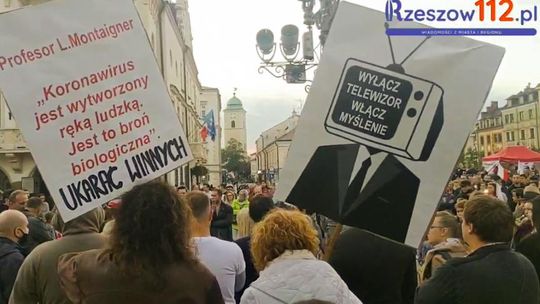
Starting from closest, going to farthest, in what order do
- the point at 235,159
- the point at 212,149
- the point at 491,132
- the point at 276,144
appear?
1. the point at 212,149
2. the point at 276,144
3. the point at 491,132
4. the point at 235,159

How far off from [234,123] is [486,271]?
143826mm

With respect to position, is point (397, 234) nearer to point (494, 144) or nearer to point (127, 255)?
point (127, 255)

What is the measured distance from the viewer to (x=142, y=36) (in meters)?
4.45

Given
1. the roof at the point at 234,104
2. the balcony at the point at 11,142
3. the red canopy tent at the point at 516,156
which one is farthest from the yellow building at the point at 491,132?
the balcony at the point at 11,142

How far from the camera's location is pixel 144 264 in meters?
2.84

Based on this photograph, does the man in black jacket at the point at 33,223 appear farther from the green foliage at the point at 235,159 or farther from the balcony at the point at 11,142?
the green foliage at the point at 235,159

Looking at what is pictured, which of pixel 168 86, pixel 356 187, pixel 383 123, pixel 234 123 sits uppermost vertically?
pixel 383 123

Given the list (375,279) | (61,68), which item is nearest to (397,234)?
(375,279)

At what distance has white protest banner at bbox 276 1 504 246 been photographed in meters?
4.22

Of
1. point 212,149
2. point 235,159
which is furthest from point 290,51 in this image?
point 235,159

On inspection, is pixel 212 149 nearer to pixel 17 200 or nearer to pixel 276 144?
pixel 276 144

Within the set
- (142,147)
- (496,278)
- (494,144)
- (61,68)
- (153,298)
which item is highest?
(61,68)

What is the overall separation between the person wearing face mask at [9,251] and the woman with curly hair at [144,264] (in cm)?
270

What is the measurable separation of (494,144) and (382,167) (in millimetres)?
123975
